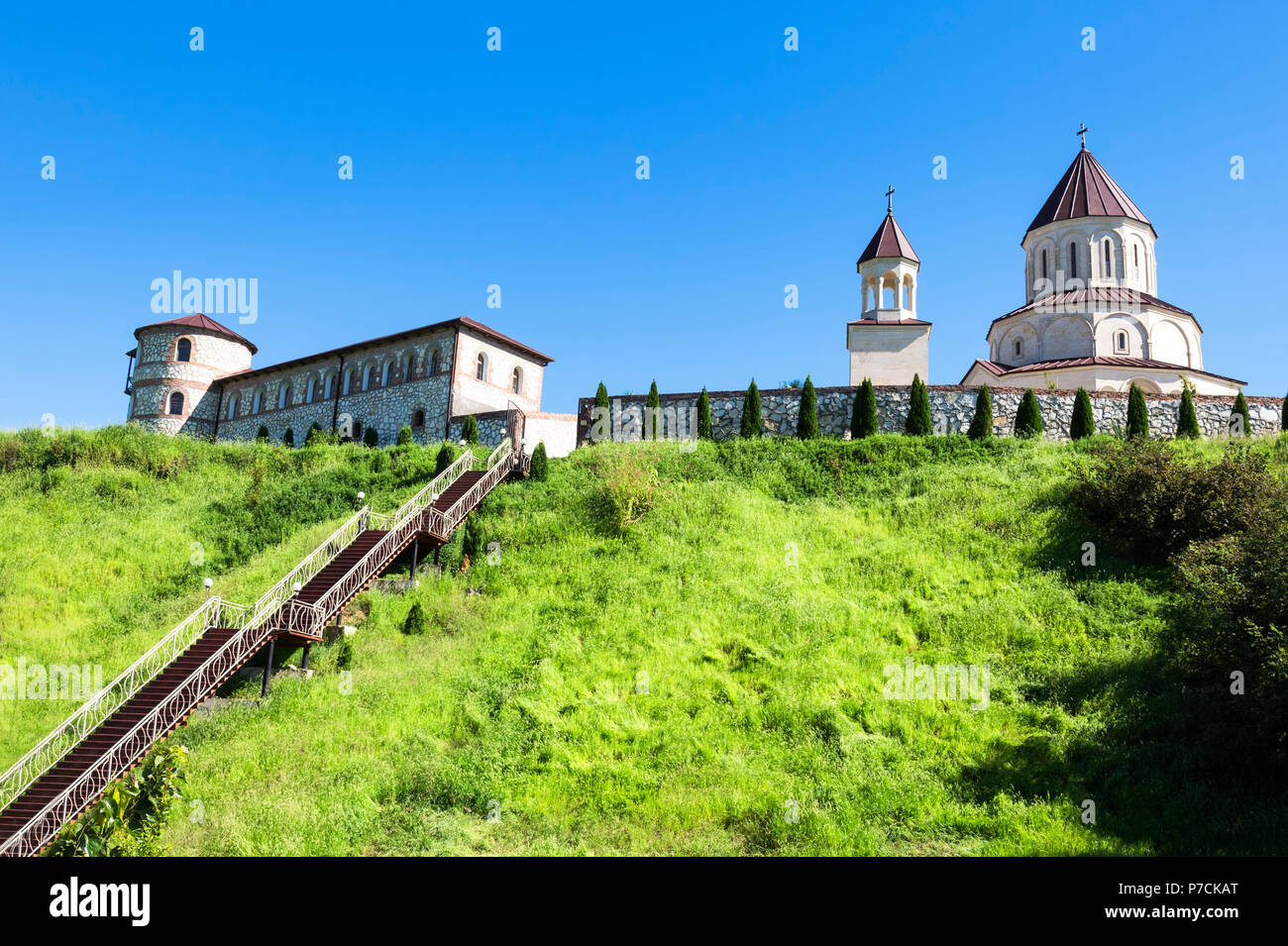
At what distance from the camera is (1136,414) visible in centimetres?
2648

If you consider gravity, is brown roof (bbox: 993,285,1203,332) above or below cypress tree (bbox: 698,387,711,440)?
above

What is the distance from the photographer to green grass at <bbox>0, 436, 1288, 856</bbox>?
A: 1132cm

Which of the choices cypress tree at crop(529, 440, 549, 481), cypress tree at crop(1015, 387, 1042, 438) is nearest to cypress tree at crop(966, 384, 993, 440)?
cypress tree at crop(1015, 387, 1042, 438)

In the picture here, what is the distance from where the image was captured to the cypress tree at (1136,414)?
86.4 feet

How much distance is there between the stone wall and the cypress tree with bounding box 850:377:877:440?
767mm

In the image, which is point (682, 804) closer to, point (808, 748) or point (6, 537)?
point (808, 748)

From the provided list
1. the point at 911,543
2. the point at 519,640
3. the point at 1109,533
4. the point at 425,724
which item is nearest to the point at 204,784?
the point at 425,724

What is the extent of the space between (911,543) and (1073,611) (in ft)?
13.4

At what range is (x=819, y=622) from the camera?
16.7m

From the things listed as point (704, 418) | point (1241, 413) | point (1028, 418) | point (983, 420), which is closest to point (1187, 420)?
point (1241, 413)

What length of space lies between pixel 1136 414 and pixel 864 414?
7734 millimetres

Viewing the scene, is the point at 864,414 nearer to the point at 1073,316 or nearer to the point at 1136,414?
the point at 1136,414

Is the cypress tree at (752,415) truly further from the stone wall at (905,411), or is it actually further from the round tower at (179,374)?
the round tower at (179,374)

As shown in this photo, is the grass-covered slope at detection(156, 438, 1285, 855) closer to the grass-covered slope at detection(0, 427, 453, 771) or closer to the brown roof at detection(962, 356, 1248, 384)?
the grass-covered slope at detection(0, 427, 453, 771)
